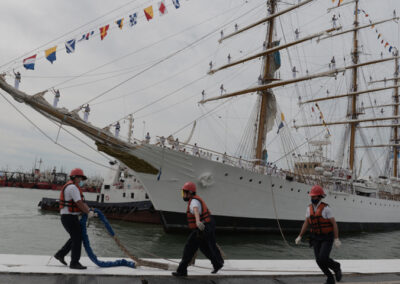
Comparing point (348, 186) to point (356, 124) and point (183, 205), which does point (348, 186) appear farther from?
point (183, 205)

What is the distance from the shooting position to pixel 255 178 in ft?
55.0

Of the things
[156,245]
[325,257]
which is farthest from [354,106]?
[325,257]

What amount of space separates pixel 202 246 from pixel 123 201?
23.4 metres

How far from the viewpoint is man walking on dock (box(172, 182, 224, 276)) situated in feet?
14.9

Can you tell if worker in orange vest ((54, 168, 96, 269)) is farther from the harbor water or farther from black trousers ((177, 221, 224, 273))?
the harbor water

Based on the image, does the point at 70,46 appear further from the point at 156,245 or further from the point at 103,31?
the point at 156,245

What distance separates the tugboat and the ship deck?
1644 centimetres

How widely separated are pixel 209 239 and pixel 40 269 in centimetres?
228

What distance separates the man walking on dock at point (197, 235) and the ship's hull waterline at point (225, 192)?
10.2 m

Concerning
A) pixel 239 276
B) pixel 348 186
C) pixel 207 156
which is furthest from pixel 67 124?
pixel 348 186

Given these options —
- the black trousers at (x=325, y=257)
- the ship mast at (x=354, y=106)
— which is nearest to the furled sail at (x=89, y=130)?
the black trousers at (x=325, y=257)

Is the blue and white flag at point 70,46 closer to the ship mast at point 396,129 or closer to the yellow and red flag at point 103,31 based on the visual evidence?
the yellow and red flag at point 103,31

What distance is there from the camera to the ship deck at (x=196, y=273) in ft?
13.2

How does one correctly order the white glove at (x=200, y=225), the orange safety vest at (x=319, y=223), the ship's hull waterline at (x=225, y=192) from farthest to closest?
→ the ship's hull waterline at (x=225, y=192)
the orange safety vest at (x=319, y=223)
the white glove at (x=200, y=225)
